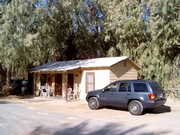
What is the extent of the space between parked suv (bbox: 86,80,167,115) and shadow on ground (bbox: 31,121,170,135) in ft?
8.43

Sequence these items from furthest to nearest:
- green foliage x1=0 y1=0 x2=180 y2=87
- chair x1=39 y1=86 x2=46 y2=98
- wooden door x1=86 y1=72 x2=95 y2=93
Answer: chair x1=39 y1=86 x2=46 y2=98 < wooden door x1=86 y1=72 x2=95 y2=93 < green foliage x1=0 y1=0 x2=180 y2=87

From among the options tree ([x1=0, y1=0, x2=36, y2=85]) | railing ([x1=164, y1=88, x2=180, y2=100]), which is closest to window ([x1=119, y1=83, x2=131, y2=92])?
railing ([x1=164, y1=88, x2=180, y2=100])

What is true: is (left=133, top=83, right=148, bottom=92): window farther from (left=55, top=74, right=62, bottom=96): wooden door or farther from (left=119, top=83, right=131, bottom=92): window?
(left=55, top=74, right=62, bottom=96): wooden door

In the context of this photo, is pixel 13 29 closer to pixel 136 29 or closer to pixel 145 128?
pixel 136 29

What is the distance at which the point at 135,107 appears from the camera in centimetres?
1205

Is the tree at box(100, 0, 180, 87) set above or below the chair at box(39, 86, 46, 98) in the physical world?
above

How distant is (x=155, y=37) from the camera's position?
62.0ft

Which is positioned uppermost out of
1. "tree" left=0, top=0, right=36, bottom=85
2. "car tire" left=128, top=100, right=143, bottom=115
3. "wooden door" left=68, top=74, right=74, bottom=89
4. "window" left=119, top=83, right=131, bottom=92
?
"tree" left=0, top=0, right=36, bottom=85

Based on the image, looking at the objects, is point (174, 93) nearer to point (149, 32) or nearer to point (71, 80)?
point (149, 32)

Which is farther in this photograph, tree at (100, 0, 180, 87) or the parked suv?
tree at (100, 0, 180, 87)

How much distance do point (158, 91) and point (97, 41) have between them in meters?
15.3

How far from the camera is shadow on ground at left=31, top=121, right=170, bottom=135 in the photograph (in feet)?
26.3

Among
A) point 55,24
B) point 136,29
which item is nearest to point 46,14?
point 55,24

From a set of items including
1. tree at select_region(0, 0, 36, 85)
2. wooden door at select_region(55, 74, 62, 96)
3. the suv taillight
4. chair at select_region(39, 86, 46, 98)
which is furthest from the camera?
wooden door at select_region(55, 74, 62, 96)
